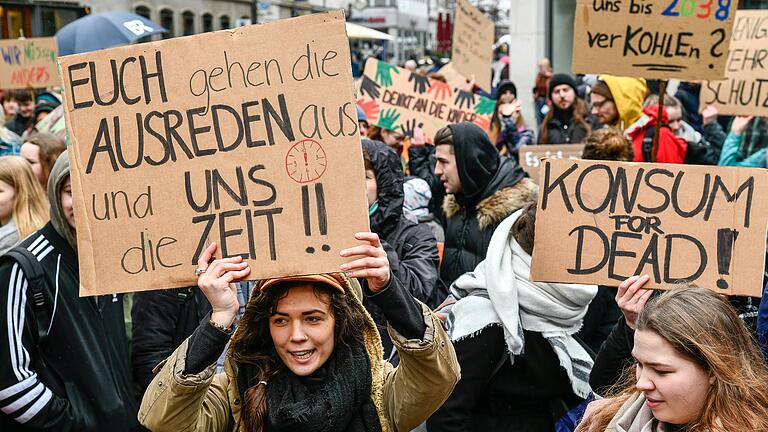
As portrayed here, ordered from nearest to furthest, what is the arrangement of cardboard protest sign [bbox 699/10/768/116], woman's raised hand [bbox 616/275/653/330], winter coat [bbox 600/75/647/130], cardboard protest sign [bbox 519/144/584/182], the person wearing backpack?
woman's raised hand [bbox 616/275/653/330] → the person wearing backpack → cardboard protest sign [bbox 699/10/768/116] → cardboard protest sign [bbox 519/144/584/182] → winter coat [bbox 600/75/647/130]

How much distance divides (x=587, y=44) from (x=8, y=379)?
131 inches

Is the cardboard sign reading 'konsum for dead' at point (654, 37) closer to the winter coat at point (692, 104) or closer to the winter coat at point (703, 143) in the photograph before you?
the winter coat at point (703, 143)

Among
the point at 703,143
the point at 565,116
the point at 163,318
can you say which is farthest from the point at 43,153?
the point at 703,143

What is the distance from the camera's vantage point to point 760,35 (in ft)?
20.2

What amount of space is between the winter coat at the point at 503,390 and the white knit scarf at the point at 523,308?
1.6 inches

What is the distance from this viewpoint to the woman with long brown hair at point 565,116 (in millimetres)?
8148

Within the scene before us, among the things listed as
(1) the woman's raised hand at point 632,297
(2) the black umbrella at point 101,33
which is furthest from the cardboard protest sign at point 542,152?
(2) the black umbrella at point 101,33

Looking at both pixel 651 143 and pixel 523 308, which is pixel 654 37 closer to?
pixel 651 143

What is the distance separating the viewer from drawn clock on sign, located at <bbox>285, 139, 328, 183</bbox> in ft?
8.71

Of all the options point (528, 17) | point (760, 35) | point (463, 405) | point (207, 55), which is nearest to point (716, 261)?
point (463, 405)

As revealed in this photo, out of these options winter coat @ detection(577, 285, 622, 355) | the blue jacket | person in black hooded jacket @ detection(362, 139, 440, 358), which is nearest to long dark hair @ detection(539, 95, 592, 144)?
person in black hooded jacket @ detection(362, 139, 440, 358)

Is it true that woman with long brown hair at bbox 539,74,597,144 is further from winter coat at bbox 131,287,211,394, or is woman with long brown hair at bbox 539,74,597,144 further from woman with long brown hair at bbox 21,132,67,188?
winter coat at bbox 131,287,211,394

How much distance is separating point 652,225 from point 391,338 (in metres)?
0.97

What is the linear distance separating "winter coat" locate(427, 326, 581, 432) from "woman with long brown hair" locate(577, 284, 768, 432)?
81cm
